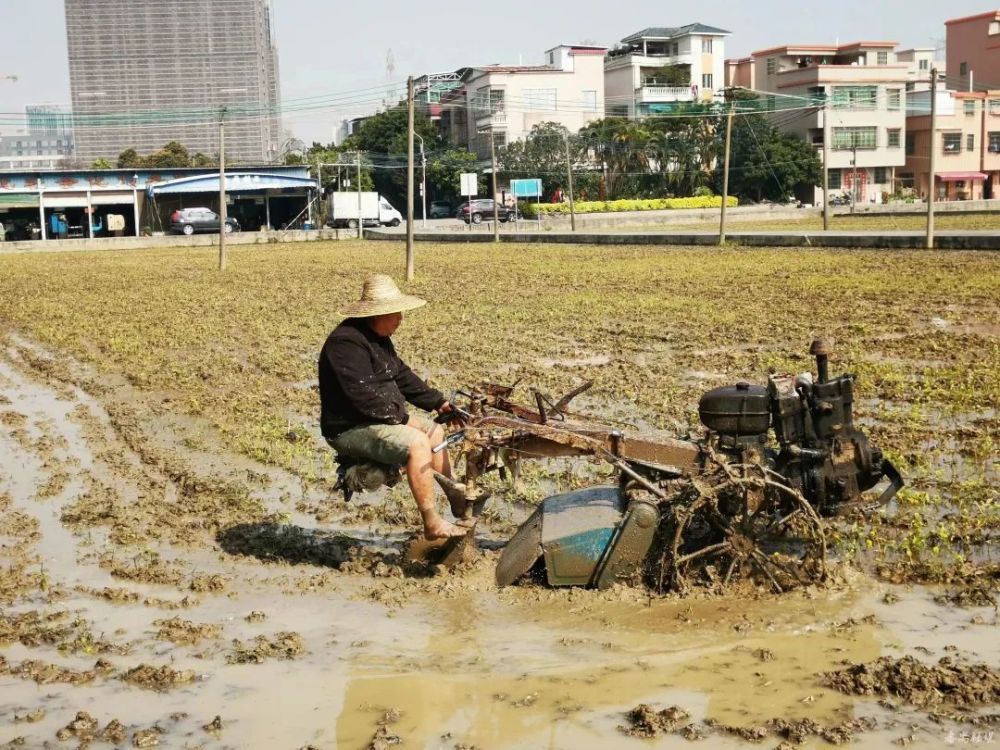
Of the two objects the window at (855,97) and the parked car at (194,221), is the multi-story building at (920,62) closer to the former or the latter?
the window at (855,97)

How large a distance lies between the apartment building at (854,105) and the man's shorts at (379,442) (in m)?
65.1

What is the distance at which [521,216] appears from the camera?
62.4m

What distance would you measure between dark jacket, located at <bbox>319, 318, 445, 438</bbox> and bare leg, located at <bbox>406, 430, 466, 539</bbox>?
0.20m

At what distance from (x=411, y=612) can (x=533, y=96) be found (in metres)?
76.7

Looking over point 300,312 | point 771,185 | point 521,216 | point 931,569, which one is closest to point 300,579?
point 931,569

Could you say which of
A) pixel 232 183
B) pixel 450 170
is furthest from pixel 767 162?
pixel 232 183

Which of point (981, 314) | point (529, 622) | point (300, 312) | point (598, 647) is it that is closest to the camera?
point (598, 647)

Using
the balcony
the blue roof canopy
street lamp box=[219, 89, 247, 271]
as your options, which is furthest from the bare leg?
the balcony

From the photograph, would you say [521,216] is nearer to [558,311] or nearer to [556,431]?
[558,311]

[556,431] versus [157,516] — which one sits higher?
[556,431]

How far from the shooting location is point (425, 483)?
6.18 m

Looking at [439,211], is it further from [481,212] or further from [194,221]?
[194,221]

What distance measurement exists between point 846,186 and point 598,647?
71.0 m

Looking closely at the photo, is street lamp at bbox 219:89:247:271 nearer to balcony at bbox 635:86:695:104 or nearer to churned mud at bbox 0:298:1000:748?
churned mud at bbox 0:298:1000:748
